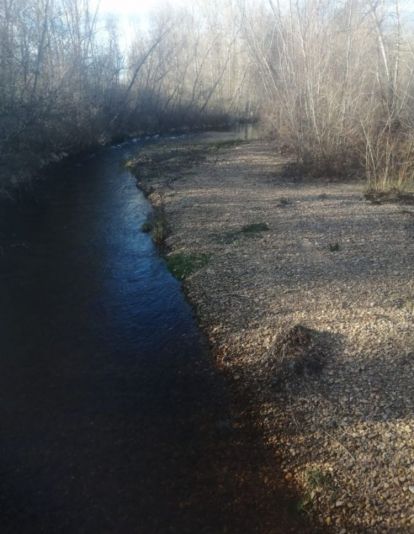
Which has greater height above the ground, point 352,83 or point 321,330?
point 352,83

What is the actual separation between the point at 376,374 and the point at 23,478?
4.15 meters

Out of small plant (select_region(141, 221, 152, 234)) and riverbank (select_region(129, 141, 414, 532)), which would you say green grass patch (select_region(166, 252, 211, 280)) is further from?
small plant (select_region(141, 221, 152, 234))

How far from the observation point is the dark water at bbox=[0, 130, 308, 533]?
4086 millimetres

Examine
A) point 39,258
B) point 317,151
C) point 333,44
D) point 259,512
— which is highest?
point 333,44

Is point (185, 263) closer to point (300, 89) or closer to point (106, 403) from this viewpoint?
point (106, 403)

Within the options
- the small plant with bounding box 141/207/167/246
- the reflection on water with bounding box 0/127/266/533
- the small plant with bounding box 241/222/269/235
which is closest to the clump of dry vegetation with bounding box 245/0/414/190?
the small plant with bounding box 241/222/269/235

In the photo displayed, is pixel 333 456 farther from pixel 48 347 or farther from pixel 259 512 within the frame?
pixel 48 347

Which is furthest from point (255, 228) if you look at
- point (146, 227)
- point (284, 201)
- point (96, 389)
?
point (96, 389)

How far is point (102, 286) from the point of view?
335 inches

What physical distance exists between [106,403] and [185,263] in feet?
14.3

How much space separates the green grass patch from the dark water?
0.69ft

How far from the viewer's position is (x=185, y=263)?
931 cm

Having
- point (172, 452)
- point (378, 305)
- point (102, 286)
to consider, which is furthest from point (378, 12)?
point (172, 452)

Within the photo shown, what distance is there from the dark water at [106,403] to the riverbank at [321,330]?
1.84ft
